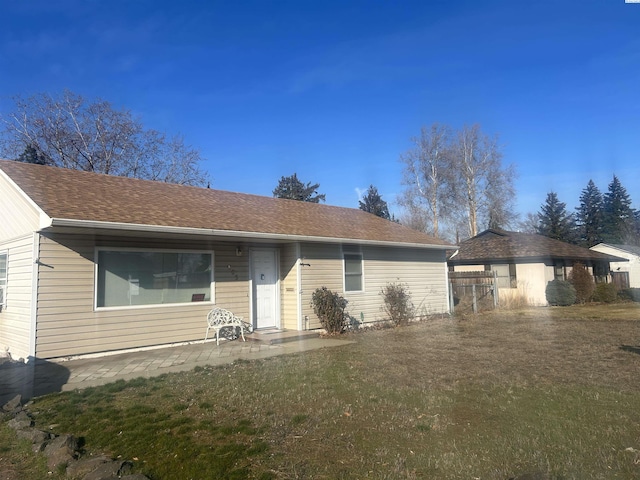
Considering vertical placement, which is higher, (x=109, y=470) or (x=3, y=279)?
(x=3, y=279)

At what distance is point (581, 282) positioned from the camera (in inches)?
848

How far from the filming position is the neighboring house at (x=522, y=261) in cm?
2095

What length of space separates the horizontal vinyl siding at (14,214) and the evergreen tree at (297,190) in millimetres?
28422

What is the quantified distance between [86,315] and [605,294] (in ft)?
71.4

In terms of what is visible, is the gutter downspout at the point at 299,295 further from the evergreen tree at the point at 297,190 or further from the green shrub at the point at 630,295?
the evergreen tree at the point at 297,190

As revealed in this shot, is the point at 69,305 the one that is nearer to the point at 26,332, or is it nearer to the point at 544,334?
the point at 26,332

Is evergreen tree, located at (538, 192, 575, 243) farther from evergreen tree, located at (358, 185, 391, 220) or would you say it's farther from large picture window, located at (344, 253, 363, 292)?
large picture window, located at (344, 253, 363, 292)

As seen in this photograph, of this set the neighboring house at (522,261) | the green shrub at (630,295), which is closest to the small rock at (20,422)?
the neighboring house at (522,261)

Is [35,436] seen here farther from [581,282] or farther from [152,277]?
[581,282]

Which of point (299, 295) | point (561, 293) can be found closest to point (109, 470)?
point (299, 295)

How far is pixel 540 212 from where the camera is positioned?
4212 centimetres

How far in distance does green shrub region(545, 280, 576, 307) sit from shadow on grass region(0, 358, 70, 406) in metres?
19.1

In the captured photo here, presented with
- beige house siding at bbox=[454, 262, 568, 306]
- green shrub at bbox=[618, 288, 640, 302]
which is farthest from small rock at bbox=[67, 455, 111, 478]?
green shrub at bbox=[618, 288, 640, 302]

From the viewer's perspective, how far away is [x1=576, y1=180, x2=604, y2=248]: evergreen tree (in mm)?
49875
